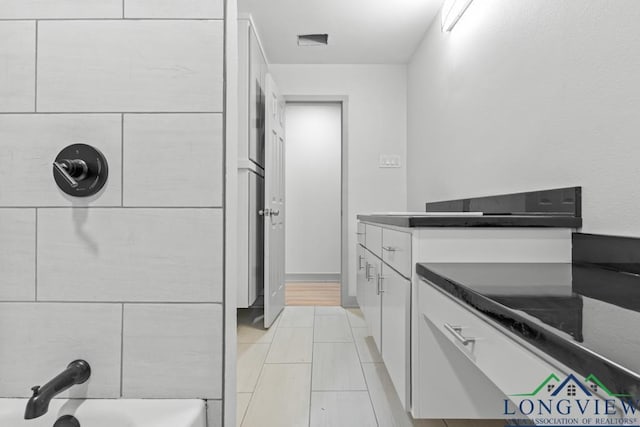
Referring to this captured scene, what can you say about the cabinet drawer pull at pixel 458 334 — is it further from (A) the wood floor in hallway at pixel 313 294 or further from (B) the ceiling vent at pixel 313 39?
(A) the wood floor in hallway at pixel 313 294

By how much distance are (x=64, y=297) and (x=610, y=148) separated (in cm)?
155

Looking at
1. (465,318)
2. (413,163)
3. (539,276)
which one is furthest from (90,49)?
(413,163)

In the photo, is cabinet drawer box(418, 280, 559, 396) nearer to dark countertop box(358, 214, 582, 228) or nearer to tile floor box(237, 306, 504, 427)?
dark countertop box(358, 214, 582, 228)

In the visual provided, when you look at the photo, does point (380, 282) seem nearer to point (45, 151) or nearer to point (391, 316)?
point (391, 316)

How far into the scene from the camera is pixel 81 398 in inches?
36.0

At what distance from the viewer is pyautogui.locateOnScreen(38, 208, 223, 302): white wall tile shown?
2.99 feet

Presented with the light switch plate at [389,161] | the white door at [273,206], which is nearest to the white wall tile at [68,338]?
the white door at [273,206]

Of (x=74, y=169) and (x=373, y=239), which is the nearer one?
(x=74, y=169)

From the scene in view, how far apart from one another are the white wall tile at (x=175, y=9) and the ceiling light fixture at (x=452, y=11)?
197cm

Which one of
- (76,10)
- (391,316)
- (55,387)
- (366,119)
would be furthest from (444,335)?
(366,119)

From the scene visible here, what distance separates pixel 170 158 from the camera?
0.91 m

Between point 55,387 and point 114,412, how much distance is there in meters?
0.15

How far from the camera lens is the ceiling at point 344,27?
285 centimetres

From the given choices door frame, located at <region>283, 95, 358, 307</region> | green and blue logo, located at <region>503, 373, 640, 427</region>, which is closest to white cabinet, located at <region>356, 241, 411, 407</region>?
green and blue logo, located at <region>503, 373, 640, 427</region>
